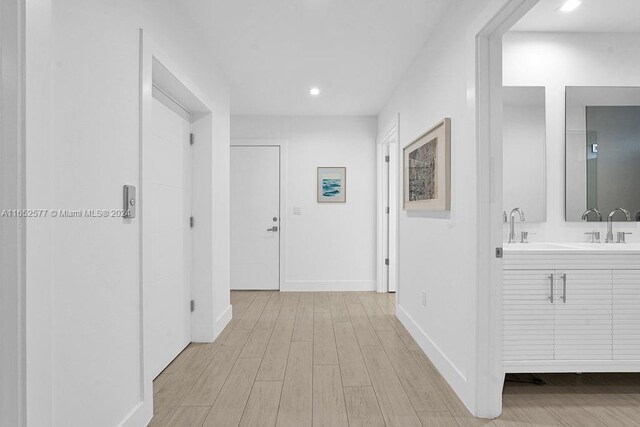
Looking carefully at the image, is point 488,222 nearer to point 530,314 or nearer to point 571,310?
point 530,314

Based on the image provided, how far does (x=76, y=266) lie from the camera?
140cm

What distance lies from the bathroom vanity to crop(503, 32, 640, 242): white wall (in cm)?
60

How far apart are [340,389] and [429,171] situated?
162 cm

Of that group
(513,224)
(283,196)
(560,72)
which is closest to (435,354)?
(513,224)

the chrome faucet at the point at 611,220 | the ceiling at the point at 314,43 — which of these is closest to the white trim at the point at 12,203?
the ceiling at the point at 314,43

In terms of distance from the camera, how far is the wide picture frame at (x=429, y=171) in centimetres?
251

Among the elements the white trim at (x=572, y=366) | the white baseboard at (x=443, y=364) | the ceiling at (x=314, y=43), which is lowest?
the white baseboard at (x=443, y=364)

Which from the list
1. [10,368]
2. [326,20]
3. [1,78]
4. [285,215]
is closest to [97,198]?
[1,78]

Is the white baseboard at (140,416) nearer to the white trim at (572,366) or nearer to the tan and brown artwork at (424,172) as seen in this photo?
the white trim at (572,366)

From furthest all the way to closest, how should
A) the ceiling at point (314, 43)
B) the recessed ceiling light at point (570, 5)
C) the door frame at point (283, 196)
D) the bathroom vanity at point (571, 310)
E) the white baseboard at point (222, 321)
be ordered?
1. the door frame at point (283, 196)
2. the white baseboard at point (222, 321)
3. the ceiling at point (314, 43)
4. the recessed ceiling light at point (570, 5)
5. the bathroom vanity at point (571, 310)

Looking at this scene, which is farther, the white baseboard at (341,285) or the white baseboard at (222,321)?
the white baseboard at (341,285)

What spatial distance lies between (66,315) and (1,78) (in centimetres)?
78

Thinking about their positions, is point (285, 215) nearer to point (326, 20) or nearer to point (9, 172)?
point (326, 20)

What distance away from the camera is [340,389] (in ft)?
7.75
